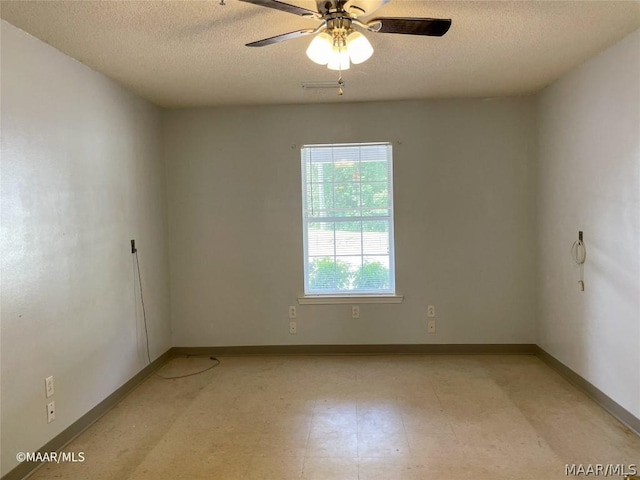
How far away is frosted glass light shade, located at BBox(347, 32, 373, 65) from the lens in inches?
76.4

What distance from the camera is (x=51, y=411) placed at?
7.86 feet

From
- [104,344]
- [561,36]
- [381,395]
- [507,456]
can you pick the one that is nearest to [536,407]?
[507,456]

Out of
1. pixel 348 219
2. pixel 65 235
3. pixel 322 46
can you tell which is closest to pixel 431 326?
pixel 348 219

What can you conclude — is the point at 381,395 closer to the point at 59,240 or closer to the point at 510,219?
the point at 510,219

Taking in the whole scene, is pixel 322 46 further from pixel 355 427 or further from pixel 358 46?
pixel 355 427

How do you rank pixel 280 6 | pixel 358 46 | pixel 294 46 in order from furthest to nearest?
pixel 294 46 → pixel 358 46 → pixel 280 6

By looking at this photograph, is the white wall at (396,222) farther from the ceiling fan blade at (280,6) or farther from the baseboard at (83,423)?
the ceiling fan blade at (280,6)

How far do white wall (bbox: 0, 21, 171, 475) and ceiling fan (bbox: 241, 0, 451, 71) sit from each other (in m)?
1.35

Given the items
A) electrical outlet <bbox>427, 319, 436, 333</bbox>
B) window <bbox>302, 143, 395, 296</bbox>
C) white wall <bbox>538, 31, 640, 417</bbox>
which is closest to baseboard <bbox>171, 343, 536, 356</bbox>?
electrical outlet <bbox>427, 319, 436, 333</bbox>

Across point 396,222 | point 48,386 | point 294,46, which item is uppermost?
point 294,46

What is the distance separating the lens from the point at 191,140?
3.99 meters

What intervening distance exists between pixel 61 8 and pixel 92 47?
489mm

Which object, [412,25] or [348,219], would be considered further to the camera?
[348,219]

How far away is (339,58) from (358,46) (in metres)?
0.10
